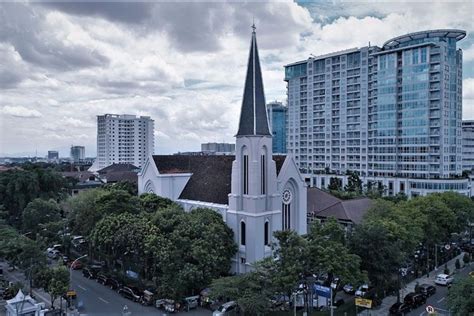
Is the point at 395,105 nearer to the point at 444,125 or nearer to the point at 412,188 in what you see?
the point at 444,125

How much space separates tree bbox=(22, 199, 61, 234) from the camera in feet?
163

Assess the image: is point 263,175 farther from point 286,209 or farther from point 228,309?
point 228,309

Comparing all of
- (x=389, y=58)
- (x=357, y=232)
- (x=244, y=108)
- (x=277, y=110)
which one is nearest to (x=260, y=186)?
(x=244, y=108)

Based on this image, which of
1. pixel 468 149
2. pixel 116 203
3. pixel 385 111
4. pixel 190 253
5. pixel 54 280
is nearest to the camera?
pixel 54 280

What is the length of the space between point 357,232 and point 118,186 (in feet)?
114

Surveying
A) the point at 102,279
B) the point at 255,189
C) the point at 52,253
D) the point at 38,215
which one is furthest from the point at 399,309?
the point at 38,215

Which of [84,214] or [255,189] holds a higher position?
[255,189]

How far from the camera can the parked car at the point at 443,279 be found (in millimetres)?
39469

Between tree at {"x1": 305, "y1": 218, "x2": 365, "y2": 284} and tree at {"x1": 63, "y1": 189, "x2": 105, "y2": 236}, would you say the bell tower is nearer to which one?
tree at {"x1": 305, "y1": 218, "x2": 365, "y2": 284}

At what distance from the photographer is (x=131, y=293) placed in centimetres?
3572

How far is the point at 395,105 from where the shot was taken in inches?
3371

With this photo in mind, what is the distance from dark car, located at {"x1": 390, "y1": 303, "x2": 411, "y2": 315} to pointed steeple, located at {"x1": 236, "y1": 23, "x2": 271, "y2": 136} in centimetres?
1928

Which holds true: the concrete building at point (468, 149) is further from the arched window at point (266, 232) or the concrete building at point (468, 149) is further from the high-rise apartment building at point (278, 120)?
the arched window at point (266, 232)

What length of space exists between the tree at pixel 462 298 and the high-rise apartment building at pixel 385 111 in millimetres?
58751
